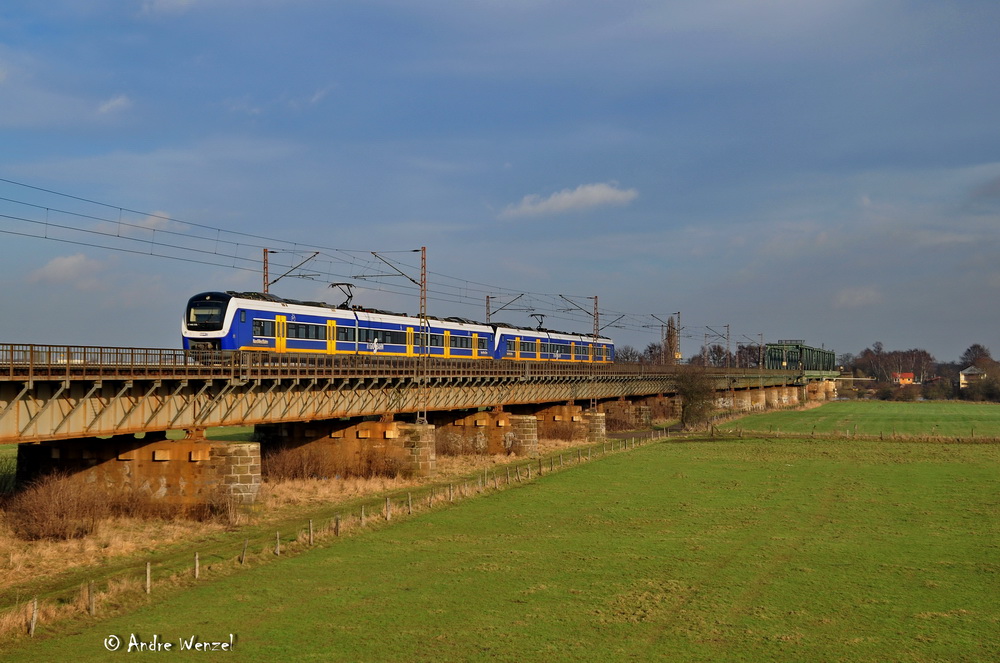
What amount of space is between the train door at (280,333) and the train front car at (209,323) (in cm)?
365

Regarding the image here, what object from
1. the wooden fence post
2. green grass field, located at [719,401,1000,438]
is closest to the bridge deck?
the wooden fence post

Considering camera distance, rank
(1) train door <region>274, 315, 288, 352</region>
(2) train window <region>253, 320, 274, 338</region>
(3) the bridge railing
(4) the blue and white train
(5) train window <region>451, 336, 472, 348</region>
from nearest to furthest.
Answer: (3) the bridge railing, (4) the blue and white train, (2) train window <region>253, 320, 274, 338</region>, (1) train door <region>274, 315, 288, 352</region>, (5) train window <region>451, 336, 472, 348</region>

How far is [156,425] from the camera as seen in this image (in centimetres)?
3584

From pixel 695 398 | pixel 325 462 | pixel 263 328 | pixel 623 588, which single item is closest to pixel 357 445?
pixel 325 462

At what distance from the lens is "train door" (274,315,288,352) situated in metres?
48.4

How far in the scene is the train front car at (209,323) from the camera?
4488cm

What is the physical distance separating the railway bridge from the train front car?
7.24 ft

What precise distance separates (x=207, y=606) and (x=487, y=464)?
40.5m

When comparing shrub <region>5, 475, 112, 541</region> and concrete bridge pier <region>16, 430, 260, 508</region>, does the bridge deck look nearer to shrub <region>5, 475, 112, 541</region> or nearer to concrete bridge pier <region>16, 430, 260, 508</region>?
concrete bridge pier <region>16, 430, 260, 508</region>

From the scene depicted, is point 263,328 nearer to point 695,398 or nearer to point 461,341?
point 461,341

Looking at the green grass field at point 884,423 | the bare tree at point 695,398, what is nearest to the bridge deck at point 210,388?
the bare tree at point 695,398

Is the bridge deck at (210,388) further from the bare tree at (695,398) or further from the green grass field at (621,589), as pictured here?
the bare tree at (695,398)

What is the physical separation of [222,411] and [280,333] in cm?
994

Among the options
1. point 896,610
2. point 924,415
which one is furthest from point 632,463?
point 924,415
